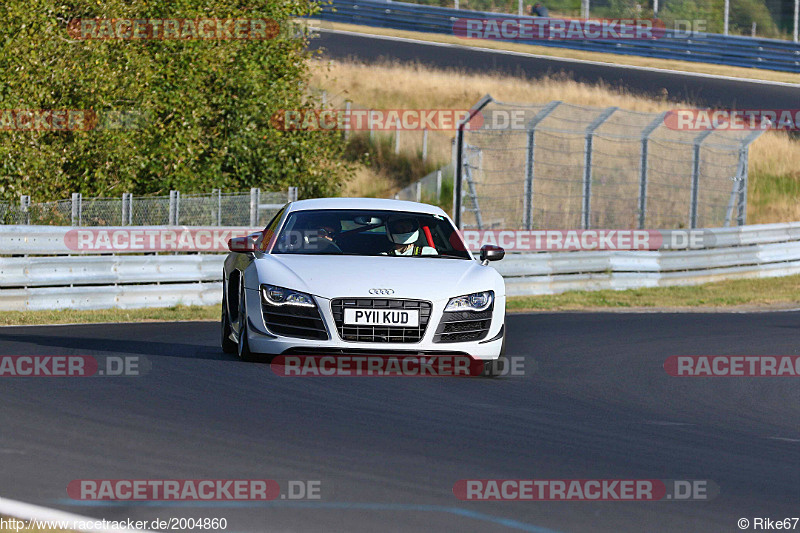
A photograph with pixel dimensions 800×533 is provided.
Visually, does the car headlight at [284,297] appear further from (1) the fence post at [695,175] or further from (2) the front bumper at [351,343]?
(1) the fence post at [695,175]

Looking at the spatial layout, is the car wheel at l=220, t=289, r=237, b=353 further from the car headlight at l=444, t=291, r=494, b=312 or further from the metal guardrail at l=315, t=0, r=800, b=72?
the metal guardrail at l=315, t=0, r=800, b=72

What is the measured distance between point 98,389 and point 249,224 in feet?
40.7

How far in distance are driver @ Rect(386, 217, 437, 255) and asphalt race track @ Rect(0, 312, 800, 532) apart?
3.87 ft

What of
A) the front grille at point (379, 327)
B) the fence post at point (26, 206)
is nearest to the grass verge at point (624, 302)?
the fence post at point (26, 206)

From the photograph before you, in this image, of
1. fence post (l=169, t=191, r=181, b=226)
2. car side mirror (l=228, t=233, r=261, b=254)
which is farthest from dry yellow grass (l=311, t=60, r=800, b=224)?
car side mirror (l=228, t=233, r=261, b=254)

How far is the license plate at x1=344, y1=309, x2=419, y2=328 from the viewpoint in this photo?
9.58 m

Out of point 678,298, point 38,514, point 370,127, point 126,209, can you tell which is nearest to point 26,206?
point 126,209

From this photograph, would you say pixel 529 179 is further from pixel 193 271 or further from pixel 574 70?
pixel 574 70

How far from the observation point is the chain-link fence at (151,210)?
19.0 metres

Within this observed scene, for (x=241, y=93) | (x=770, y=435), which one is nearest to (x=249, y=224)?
(x=241, y=93)

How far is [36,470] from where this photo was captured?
243 inches

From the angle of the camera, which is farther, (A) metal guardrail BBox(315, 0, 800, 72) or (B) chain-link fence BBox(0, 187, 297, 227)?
(A) metal guardrail BBox(315, 0, 800, 72)

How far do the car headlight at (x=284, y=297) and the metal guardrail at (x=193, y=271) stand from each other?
770 centimetres

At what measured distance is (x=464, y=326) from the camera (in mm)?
9867
